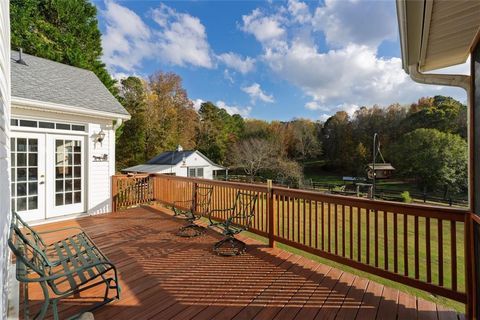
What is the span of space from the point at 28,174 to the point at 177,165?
12.1 meters

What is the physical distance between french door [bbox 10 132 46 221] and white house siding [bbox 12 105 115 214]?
0.83 m

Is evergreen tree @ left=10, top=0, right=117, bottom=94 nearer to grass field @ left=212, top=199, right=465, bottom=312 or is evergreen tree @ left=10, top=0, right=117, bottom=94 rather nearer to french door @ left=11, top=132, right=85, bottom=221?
french door @ left=11, top=132, right=85, bottom=221

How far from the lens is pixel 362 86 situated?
3142cm

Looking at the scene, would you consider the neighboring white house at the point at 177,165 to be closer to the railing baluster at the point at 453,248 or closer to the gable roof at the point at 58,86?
the gable roof at the point at 58,86

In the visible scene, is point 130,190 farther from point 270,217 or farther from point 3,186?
point 3,186

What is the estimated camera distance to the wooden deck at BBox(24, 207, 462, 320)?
2273mm

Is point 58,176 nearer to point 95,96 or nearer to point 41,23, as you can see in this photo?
point 95,96

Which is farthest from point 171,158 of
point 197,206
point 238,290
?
point 238,290

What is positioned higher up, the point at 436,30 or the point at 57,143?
the point at 436,30

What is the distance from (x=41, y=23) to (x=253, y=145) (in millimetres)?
17859

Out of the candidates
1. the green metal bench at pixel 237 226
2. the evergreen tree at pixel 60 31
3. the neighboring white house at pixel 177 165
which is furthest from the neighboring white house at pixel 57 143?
the neighboring white house at pixel 177 165

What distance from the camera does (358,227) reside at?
2840 millimetres

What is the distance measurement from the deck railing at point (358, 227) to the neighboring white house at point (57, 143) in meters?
1.59

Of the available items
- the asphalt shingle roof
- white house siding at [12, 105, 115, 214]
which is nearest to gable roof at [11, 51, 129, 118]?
white house siding at [12, 105, 115, 214]
